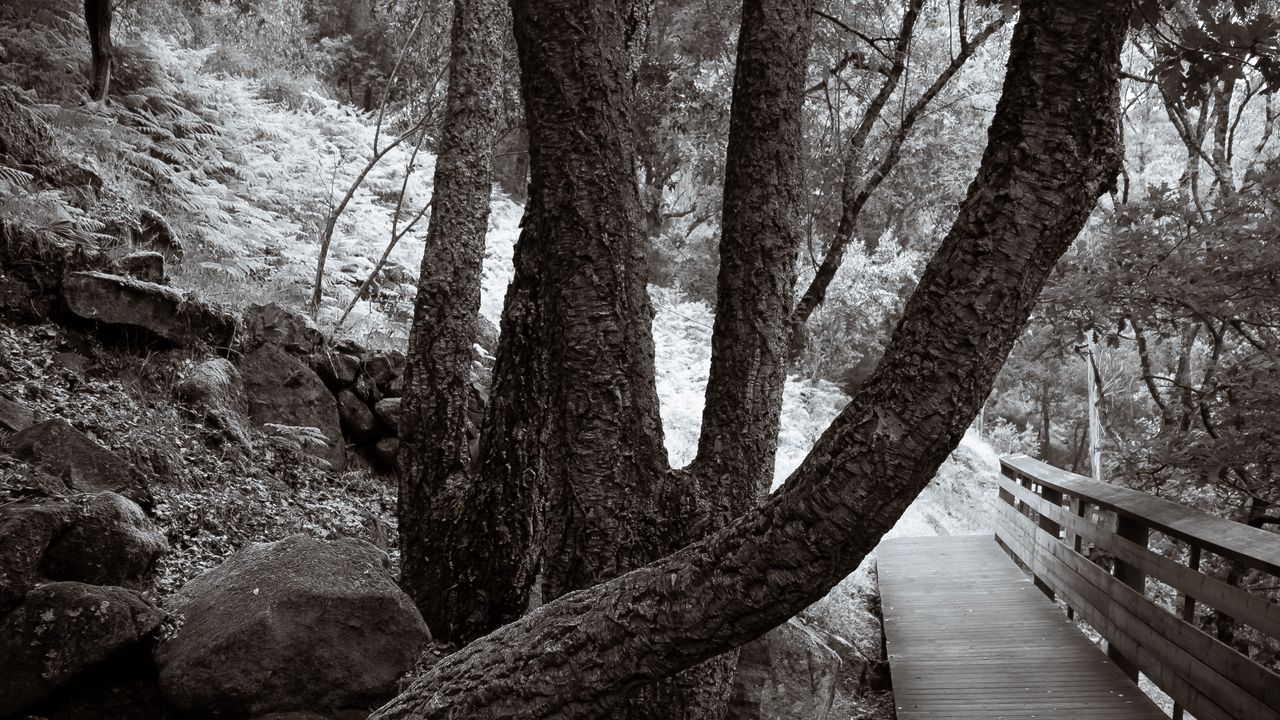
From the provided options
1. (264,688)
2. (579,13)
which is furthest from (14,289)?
(579,13)

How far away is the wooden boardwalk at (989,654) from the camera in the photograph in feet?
17.6

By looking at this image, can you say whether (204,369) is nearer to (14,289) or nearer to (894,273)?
(14,289)

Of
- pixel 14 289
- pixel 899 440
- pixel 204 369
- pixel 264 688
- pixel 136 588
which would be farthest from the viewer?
pixel 204 369

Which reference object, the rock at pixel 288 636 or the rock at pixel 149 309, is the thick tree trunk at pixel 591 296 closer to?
the rock at pixel 288 636

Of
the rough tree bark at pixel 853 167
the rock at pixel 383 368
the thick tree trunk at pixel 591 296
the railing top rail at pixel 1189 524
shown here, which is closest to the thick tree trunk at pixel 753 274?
the thick tree trunk at pixel 591 296

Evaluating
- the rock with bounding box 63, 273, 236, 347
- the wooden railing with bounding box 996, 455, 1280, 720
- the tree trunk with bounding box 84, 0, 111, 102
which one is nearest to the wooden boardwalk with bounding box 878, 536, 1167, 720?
the wooden railing with bounding box 996, 455, 1280, 720

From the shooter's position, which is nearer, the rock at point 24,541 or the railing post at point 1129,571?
the rock at point 24,541

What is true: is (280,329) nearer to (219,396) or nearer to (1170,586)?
(219,396)

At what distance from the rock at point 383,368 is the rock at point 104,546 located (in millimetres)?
3883

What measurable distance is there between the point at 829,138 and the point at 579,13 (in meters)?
8.66

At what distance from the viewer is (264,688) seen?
13.5 ft

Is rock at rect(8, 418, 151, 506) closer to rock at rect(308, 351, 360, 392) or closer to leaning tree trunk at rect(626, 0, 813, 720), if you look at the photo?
rock at rect(308, 351, 360, 392)

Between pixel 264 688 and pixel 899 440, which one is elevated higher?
pixel 899 440

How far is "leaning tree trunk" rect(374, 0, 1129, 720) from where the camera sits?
200 cm
